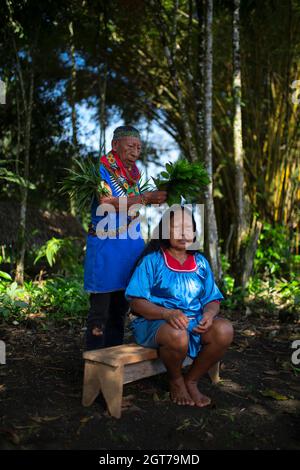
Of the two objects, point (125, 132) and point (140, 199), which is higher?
point (125, 132)

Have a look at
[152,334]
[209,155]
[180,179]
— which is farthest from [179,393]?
[209,155]

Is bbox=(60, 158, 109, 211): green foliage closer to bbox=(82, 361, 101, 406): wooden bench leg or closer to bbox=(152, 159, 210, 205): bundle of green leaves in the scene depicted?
bbox=(152, 159, 210, 205): bundle of green leaves

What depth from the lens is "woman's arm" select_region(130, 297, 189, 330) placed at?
2959 mm

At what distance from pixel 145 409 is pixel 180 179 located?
1.47 m

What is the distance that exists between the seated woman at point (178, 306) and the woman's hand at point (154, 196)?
0.13 m

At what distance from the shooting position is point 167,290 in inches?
125

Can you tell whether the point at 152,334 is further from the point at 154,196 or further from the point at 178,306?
the point at 154,196

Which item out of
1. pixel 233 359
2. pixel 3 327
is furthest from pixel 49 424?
pixel 3 327

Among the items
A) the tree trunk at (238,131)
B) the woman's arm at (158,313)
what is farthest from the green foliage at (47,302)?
the tree trunk at (238,131)

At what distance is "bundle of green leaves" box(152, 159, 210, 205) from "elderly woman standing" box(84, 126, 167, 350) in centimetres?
8

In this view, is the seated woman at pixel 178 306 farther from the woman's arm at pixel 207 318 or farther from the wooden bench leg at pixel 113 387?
the wooden bench leg at pixel 113 387
